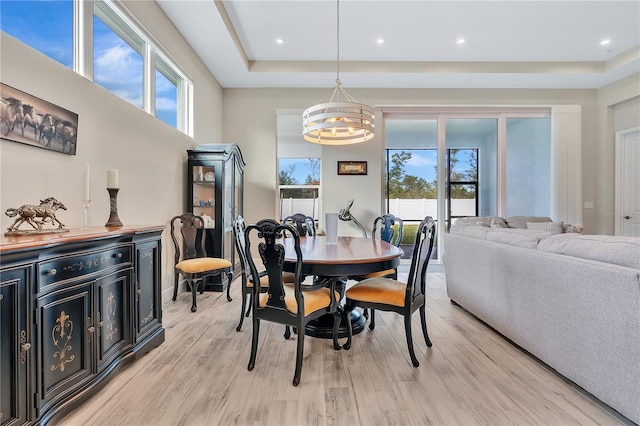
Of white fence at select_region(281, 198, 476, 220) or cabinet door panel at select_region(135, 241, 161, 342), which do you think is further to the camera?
white fence at select_region(281, 198, 476, 220)

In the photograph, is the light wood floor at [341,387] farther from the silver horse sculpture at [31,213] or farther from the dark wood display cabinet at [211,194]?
the dark wood display cabinet at [211,194]

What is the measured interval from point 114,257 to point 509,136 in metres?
6.01

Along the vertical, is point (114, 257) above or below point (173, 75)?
below

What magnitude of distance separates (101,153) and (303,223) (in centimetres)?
208

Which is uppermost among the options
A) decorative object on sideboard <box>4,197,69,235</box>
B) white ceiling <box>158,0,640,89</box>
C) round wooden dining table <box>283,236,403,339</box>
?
white ceiling <box>158,0,640,89</box>

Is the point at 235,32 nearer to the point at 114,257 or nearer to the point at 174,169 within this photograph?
the point at 174,169

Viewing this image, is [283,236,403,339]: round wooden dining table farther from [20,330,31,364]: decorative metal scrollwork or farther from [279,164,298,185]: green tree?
[279,164,298,185]: green tree

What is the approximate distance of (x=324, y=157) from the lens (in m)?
5.28

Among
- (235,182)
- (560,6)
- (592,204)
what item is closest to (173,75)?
(235,182)

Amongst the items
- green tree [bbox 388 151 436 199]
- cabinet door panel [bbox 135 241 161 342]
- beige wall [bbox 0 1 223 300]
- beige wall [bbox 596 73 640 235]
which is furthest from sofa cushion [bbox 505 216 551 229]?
beige wall [bbox 0 1 223 300]

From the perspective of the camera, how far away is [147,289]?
2.14 m

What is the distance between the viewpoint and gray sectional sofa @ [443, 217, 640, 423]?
4.66ft

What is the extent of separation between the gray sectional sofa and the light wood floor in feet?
0.48

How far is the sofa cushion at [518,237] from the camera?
210cm
